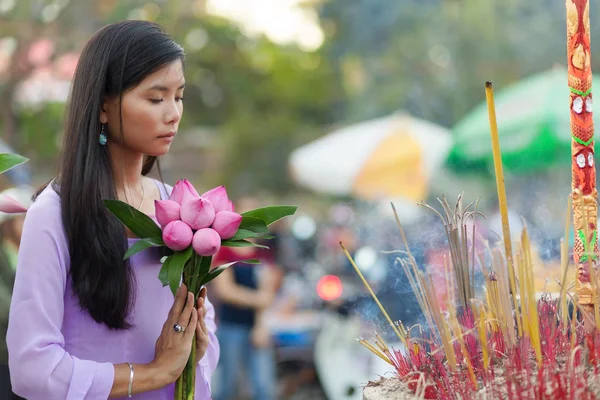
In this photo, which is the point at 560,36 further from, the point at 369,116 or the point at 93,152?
the point at 93,152

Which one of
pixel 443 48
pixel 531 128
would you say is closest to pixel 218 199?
pixel 531 128

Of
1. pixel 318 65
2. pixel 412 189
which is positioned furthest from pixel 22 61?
pixel 318 65

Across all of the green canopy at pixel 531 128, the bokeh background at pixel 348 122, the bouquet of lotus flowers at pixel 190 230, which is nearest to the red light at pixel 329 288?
the bokeh background at pixel 348 122

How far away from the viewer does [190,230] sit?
171 cm

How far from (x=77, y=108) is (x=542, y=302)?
3.48 ft

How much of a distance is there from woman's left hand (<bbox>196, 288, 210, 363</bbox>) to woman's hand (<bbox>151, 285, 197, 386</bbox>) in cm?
4

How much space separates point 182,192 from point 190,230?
0.10 metres

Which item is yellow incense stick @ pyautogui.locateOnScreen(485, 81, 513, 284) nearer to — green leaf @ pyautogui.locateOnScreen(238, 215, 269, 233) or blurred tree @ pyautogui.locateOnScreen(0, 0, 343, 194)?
green leaf @ pyautogui.locateOnScreen(238, 215, 269, 233)

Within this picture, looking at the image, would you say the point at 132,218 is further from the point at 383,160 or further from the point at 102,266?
the point at 383,160

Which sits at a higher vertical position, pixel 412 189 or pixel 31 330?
pixel 31 330

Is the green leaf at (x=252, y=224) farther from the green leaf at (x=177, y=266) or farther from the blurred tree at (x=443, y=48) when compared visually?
the blurred tree at (x=443, y=48)

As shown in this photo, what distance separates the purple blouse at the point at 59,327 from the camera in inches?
65.8

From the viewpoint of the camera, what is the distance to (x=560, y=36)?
1873 centimetres

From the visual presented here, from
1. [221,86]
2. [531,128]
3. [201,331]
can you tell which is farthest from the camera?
[221,86]
